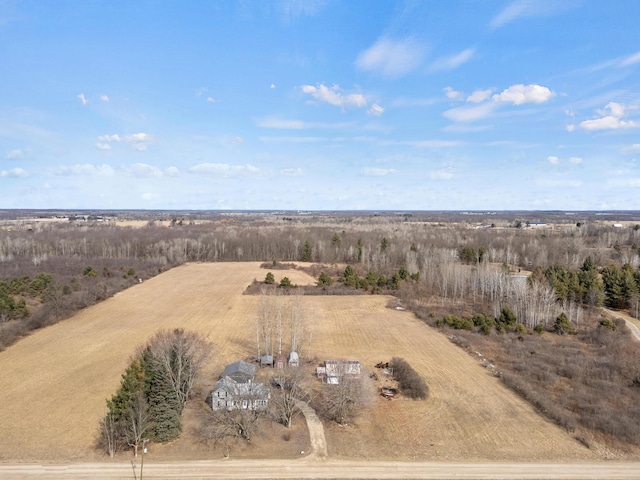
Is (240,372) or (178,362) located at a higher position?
(178,362)

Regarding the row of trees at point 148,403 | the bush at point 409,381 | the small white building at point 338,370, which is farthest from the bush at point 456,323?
the row of trees at point 148,403

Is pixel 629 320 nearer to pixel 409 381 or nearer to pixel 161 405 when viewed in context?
pixel 409 381

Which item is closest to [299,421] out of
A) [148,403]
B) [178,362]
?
[178,362]

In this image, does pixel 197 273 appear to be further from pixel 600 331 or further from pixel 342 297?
pixel 600 331

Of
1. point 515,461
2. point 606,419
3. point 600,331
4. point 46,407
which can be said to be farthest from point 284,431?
point 600,331

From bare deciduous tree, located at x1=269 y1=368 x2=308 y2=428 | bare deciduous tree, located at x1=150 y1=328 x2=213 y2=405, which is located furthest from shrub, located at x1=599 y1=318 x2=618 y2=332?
bare deciduous tree, located at x1=150 y1=328 x2=213 y2=405

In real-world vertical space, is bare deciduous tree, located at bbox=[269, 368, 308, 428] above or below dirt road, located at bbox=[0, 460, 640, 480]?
above

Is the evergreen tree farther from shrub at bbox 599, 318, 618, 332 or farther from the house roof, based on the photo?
shrub at bbox 599, 318, 618, 332
